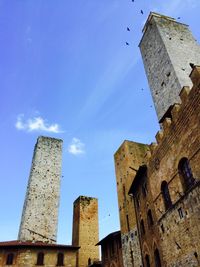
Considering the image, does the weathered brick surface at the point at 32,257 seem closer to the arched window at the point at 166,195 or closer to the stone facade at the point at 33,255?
the stone facade at the point at 33,255

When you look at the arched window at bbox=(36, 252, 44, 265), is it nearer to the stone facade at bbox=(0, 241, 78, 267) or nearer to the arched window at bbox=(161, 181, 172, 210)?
the stone facade at bbox=(0, 241, 78, 267)

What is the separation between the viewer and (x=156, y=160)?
38.8 feet

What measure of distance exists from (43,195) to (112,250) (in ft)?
31.4

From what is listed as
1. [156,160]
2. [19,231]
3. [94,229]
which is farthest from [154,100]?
[19,231]

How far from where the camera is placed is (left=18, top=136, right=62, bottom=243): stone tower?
23312 mm

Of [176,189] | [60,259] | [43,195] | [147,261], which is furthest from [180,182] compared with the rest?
[43,195]

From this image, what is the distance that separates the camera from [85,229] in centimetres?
2423

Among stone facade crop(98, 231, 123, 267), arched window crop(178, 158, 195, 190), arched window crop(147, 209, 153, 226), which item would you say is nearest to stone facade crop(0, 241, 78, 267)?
stone facade crop(98, 231, 123, 267)

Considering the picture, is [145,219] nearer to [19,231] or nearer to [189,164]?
[189,164]

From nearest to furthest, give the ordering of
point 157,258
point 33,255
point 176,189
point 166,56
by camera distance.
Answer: point 176,189, point 157,258, point 166,56, point 33,255

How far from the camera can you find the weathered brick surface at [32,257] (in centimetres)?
1902

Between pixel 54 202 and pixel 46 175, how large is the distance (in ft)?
9.80

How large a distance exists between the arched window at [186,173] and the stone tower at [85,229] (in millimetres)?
16655

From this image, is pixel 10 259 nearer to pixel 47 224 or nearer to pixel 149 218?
pixel 47 224
